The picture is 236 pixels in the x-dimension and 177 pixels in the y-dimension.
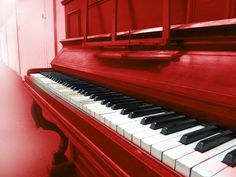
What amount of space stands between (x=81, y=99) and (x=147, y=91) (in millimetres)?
348

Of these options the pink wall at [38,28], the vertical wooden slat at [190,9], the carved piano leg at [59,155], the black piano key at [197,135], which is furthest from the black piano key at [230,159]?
the pink wall at [38,28]

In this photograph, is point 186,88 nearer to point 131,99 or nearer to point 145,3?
point 131,99

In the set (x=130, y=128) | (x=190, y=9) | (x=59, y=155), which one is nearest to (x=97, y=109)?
(x=130, y=128)

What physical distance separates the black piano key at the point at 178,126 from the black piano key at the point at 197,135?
6cm

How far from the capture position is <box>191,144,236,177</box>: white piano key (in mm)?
476

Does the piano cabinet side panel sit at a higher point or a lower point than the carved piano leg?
higher

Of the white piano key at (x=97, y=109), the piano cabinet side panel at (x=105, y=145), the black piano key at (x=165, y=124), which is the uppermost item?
the black piano key at (x=165, y=124)

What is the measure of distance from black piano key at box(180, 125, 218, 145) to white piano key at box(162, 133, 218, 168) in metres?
0.02

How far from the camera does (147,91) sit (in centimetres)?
103

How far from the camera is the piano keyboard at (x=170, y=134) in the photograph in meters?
0.51

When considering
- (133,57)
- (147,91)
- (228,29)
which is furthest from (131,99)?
Answer: (228,29)

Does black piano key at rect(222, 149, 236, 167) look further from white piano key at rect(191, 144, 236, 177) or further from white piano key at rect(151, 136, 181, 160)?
white piano key at rect(151, 136, 181, 160)

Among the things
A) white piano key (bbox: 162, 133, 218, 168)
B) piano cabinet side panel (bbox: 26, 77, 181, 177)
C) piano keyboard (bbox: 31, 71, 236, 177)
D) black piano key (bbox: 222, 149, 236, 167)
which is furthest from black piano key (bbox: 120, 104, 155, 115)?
black piano key (bbox: 222, 149, 236, 167)

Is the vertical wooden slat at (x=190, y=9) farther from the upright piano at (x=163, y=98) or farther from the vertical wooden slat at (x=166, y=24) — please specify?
the vertical wooden slat at (x=166, y=24)
